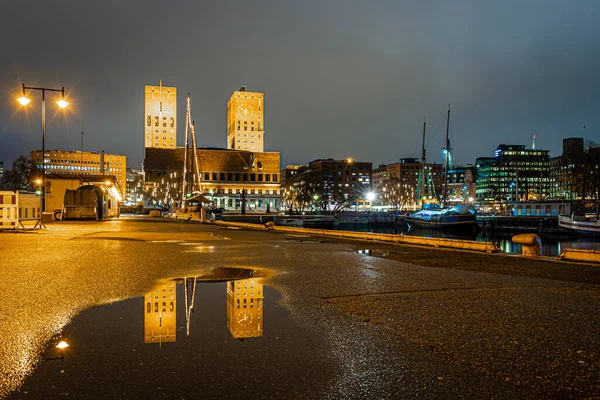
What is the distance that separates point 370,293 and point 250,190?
15114 cm

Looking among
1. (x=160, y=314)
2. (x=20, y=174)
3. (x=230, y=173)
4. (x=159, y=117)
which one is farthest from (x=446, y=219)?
(x=159, y=117)

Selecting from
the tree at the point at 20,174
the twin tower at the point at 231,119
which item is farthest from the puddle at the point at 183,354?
the twin tower at the point at 231,119

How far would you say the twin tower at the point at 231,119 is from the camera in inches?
7028

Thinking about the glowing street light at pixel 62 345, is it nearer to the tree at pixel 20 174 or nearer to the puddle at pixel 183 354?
the puddle at pixel 183 354

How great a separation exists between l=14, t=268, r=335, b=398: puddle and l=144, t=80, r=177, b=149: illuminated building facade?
180m

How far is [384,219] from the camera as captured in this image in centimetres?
9569

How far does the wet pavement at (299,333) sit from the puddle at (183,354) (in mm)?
19

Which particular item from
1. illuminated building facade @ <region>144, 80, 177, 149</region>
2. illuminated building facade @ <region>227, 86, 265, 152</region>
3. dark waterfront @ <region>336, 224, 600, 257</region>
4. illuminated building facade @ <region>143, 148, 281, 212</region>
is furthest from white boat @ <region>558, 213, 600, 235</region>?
illuminated building facade @ <region>144, 80, 177, 149</region>

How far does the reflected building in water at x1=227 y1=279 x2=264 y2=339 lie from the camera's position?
5.29m

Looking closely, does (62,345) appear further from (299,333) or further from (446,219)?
(446,219)

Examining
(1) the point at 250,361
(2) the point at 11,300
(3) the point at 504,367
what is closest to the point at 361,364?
(1) the point at 250,361

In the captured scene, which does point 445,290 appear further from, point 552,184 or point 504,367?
point 552,184

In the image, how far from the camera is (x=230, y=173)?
158 metres

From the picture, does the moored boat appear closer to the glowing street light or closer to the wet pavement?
the wet pavement
